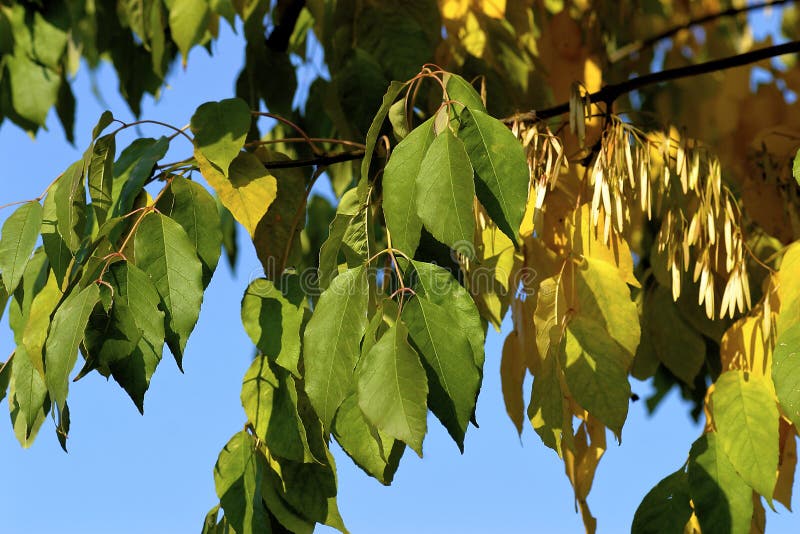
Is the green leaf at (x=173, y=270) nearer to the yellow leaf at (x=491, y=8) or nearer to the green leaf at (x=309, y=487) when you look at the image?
the green leaf at (x=309, y=487)

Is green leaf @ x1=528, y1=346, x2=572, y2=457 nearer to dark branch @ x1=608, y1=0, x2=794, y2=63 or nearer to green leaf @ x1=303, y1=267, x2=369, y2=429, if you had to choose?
green leaf @ x1=303, y1=267, x2=369, y2=429

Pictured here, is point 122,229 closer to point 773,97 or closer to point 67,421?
point 67,421

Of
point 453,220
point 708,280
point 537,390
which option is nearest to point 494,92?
point 708,280

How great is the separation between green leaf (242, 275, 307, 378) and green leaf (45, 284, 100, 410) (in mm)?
161

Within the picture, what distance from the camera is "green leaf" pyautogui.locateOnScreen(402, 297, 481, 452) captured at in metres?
0.66

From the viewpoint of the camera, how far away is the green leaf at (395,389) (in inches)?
24.2

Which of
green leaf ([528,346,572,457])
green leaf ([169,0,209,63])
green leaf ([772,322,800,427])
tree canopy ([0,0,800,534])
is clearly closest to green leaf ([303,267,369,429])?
tree canopy ([0,0,800,534])

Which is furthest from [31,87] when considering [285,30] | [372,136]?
[372,136]

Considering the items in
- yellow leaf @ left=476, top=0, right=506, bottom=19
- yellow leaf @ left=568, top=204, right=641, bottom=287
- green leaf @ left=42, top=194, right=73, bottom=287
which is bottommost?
green leaf @ left=42, top=194, right=73, bottom=287

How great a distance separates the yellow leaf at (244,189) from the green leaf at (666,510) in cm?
44

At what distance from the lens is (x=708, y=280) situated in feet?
3.08

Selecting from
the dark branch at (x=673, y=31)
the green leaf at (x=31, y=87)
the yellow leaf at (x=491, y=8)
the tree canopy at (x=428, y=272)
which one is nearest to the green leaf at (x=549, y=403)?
the tree canopy at (x=428, y=272)

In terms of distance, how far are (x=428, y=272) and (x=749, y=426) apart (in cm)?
35

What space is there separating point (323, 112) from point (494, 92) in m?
0.44
